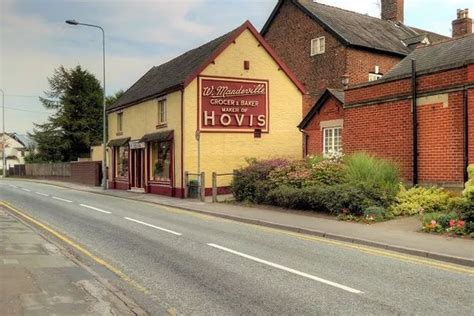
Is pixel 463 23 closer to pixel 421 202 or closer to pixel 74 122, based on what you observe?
pixel 421 202

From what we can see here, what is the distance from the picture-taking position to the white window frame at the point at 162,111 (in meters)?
26.3

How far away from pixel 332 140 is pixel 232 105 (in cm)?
538

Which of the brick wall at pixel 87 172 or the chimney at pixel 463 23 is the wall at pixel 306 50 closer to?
the chimney at pixel 463 23

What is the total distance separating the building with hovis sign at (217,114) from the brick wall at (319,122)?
2449 millimetres

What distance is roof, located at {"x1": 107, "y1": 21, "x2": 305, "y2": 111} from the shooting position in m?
24.7

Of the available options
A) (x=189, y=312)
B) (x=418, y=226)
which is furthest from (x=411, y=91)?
(x=189, y=312)

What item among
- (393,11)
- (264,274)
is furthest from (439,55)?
(393,11)

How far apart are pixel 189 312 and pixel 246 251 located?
4054mm

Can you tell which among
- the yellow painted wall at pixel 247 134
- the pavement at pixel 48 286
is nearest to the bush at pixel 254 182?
the yellow painted wall at pixel 247 134

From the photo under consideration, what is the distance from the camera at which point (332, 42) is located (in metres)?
31.1

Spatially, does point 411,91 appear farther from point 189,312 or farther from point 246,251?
point 189,312

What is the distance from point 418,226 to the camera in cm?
1241

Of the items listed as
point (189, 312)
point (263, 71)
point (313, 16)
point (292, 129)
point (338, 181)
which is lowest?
point (189, 312)

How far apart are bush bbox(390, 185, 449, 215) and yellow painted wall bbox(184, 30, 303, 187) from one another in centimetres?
1126
